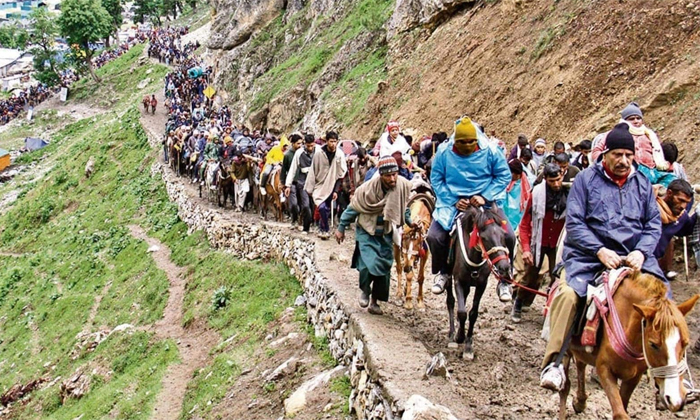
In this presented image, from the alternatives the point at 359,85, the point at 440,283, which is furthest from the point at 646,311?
the point at 359,85

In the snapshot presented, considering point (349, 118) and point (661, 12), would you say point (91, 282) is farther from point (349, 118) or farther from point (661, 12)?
point (661, 12)

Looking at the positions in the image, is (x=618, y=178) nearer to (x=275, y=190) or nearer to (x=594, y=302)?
(x=594, y=302)

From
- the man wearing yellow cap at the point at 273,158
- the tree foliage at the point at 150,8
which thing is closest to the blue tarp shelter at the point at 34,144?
the man wearing yellow cap at the point at 273,158

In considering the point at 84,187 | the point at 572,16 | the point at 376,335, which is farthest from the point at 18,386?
the point at 84,187

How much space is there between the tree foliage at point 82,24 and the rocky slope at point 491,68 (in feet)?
104

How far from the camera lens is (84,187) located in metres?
32.6

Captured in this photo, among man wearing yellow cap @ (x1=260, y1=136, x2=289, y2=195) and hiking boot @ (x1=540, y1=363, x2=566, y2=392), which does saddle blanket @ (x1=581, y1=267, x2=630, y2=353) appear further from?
man wearing yellow cap @ (x1=260, y1=136, x2=289, y2=195)

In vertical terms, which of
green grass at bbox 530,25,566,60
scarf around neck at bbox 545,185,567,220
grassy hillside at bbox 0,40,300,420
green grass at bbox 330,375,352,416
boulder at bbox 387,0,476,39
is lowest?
grassy hillside at bbox 0,40,300,420

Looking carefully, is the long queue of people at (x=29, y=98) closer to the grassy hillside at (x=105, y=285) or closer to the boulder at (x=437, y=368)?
the grassy hillside at (x=105, y=285)

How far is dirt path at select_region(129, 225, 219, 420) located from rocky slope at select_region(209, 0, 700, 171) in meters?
7.98

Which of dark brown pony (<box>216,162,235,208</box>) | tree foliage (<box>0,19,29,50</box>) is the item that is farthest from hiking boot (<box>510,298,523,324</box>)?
tree foliage (<box>0,19,29,50</box>)

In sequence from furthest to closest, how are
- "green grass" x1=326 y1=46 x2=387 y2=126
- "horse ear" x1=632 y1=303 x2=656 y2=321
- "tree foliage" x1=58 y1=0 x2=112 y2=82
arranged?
"tree foliage" x1=58 y1=0 x2=112 y2=82, "green grass" x1=326 y1=46 x2=387 y2=126, "horse ear" x1=632 y1=303 x2=656 y2=321

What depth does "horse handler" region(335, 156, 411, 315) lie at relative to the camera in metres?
7.58

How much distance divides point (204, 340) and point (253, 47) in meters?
27.1
